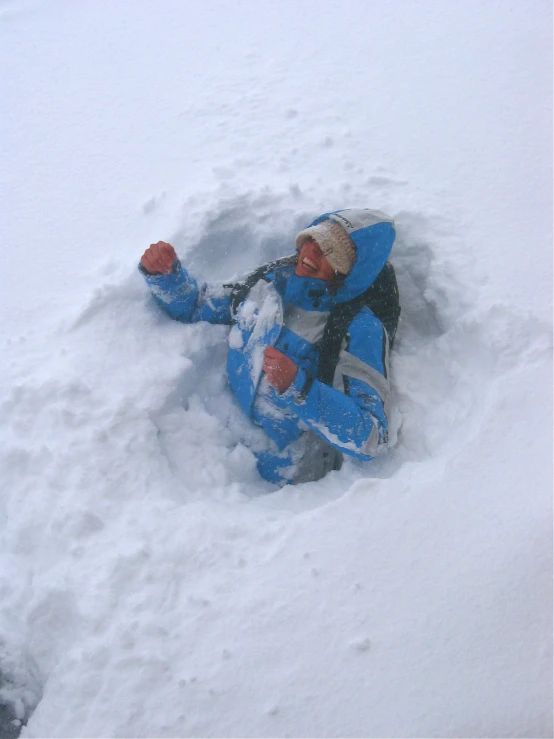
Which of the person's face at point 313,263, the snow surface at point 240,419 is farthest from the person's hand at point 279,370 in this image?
the snow surface at point 240,419

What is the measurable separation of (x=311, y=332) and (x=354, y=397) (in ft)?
1.46

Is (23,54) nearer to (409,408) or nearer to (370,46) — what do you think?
(370,46)

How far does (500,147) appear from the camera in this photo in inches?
141

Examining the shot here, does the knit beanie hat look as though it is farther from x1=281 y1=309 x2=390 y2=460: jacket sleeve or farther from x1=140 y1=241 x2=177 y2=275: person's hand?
x1=140 y1=241 x2=177 y2=275: person's hand

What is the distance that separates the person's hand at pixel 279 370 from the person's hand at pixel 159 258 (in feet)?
2.50

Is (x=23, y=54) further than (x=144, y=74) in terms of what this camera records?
Yes

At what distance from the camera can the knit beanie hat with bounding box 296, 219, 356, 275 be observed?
253cm

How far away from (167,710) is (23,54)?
5656 mm

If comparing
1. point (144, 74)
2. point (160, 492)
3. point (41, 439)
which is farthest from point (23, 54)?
point (160, 492)

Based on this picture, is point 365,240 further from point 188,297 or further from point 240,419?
point 240,419

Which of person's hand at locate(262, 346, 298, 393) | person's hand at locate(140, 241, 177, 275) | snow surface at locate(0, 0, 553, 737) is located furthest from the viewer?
person's hand at locate(140, 241, 177, 275)

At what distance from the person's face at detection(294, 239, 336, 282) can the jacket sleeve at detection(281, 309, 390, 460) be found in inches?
12.1

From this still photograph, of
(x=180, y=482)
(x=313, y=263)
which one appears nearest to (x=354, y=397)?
(x=313, y=263)

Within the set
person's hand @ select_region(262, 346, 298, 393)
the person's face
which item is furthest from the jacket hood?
person's hand @ select_region(262, 346, 298, 393)
